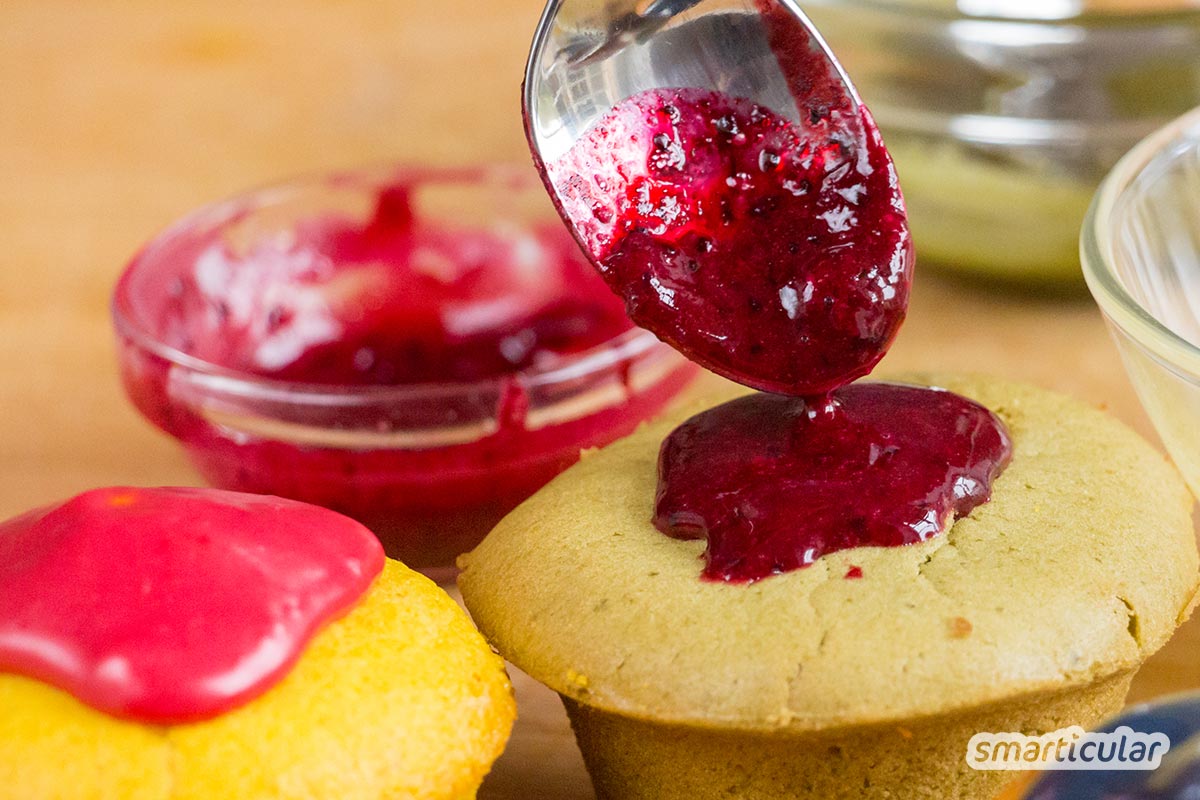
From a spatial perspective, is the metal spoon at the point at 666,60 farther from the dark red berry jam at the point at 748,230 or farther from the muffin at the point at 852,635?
the muffin at the point at 852,635

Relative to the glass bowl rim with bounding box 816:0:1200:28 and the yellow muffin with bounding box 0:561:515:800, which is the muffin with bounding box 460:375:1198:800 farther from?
the glass bowl rim with bounding box 816:0:1200:28

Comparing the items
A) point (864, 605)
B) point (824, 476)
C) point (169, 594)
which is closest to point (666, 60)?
point (824, 476)

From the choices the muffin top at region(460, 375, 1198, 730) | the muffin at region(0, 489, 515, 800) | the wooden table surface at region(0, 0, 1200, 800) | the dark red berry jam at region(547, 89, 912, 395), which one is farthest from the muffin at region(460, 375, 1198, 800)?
the wooden table surface at region(0, 0, 1200, 800)

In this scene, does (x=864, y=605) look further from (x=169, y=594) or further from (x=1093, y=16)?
(x=1093, y=16)

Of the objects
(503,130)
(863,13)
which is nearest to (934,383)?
(863,13)

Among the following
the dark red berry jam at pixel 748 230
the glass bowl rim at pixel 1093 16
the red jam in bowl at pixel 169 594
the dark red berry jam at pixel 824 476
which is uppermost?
the dark red berry jam at pixel 748 230

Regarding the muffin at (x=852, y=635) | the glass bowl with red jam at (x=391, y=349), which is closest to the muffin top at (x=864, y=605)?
the muffin at (x=852, y=635)

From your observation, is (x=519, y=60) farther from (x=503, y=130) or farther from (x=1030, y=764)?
(x=1030, y=764)
